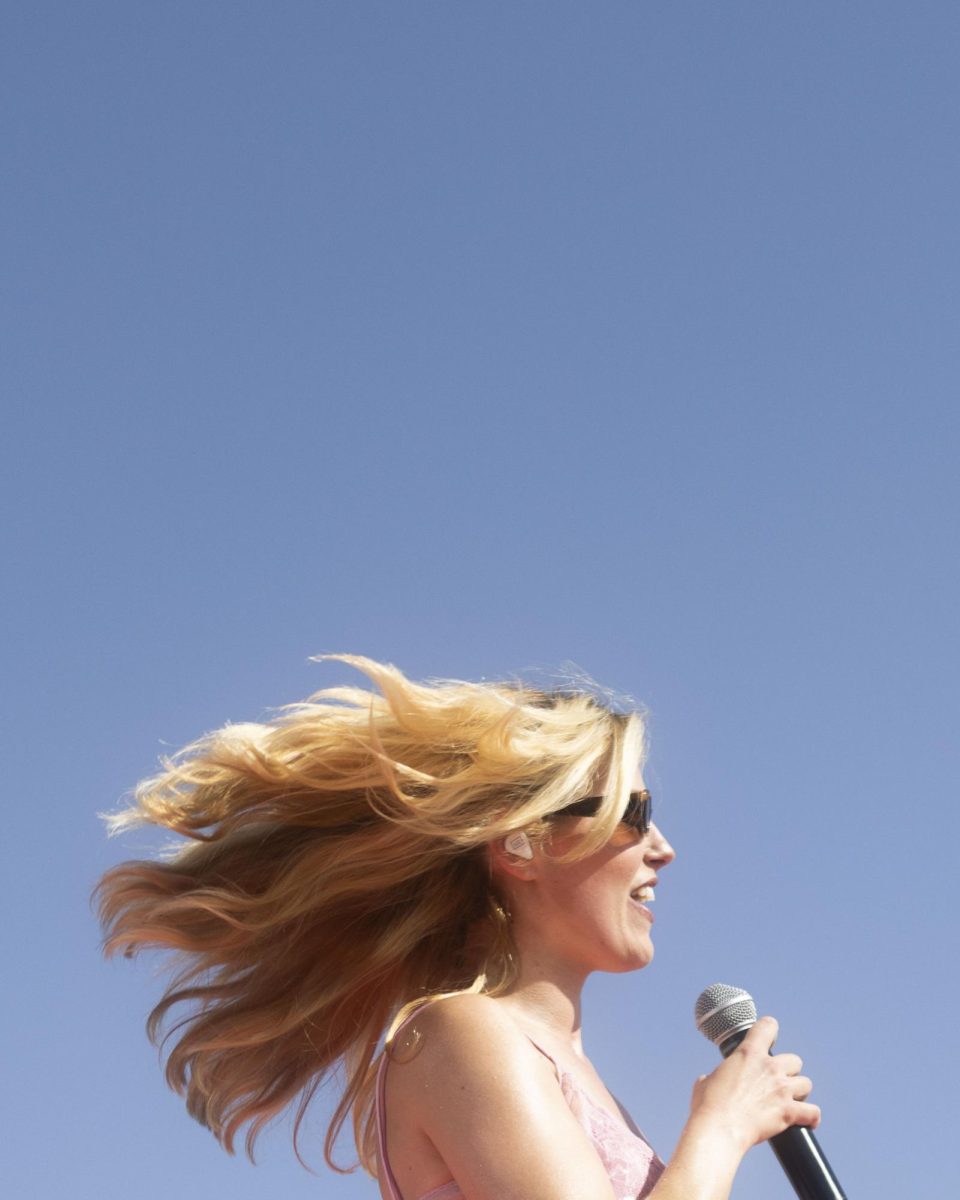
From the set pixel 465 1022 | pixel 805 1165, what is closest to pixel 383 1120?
pixel 465 1022

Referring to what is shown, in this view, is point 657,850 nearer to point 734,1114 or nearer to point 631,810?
point 631,810

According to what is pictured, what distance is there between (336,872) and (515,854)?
58 centimetres

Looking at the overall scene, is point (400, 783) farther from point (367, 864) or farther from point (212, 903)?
point (212, 903)

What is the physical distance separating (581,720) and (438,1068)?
133cm

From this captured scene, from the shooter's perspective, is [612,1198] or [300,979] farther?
[300,979]

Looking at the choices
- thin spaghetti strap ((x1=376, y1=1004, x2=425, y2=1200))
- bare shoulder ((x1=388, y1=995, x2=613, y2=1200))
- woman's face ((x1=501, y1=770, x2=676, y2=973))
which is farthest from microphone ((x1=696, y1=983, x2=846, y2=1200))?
thin spaghetti strap ((x1=376, y1=1004, x2=425, y2=1200))

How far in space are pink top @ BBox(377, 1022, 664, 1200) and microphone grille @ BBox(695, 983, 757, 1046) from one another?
1.28 feet

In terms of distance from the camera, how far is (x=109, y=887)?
5336 mm

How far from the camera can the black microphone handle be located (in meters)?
4.32

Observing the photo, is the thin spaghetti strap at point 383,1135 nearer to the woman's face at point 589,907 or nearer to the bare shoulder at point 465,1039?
the bare shoulder at point 465,1039

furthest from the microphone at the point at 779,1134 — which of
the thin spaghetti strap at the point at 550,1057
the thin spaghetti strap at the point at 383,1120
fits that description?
the thin spaghetti strap at the point at 383,1120

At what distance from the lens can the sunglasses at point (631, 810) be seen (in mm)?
5070

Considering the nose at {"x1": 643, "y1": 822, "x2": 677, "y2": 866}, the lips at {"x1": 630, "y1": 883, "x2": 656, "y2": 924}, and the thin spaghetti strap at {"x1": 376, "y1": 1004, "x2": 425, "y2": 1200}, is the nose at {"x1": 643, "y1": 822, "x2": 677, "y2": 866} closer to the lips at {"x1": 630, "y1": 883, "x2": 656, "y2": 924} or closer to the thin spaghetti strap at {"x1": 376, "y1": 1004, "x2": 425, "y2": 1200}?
the lips at {"x1": 630, "y1": 883, "x2": 656, "y2": 924}

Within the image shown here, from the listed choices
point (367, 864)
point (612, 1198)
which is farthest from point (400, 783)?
point (612, 1198)
